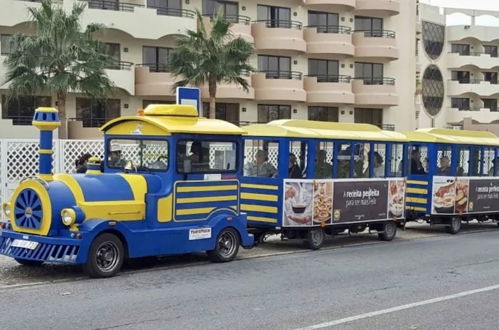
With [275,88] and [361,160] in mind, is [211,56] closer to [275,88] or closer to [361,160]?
[275,88]

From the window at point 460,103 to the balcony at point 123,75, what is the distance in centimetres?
3728

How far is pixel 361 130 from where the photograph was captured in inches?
600

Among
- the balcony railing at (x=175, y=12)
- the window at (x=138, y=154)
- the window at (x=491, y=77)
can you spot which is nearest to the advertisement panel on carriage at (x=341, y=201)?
the window at (x=138, y=154)

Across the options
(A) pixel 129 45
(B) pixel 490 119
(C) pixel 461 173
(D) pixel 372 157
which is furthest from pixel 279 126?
(B) pixel 490 119

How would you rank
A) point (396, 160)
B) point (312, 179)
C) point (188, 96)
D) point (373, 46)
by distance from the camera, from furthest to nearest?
point (373, 46), point (396, 160), point (312, 179), point (188, 96)

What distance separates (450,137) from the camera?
61.1ft

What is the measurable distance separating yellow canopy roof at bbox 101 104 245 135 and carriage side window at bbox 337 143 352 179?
3399 mm

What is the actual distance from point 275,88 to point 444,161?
21.0m

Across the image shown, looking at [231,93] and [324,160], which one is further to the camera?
[231,93]

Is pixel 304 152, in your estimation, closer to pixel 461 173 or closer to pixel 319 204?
pixel 319 204

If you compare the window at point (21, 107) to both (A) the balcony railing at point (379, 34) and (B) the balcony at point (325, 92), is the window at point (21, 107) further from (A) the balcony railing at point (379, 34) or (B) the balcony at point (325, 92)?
(A) the balcony railing at point (379, 34)

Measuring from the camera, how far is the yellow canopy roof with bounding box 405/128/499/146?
A: 18.2m

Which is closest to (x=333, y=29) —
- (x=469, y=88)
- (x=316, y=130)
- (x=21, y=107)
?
(x=21, y=107)

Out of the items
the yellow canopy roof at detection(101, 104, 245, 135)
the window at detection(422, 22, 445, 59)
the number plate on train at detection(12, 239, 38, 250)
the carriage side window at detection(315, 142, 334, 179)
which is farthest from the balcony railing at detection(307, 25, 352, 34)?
the number plate on train at detection(12, 239, 38, 250)
